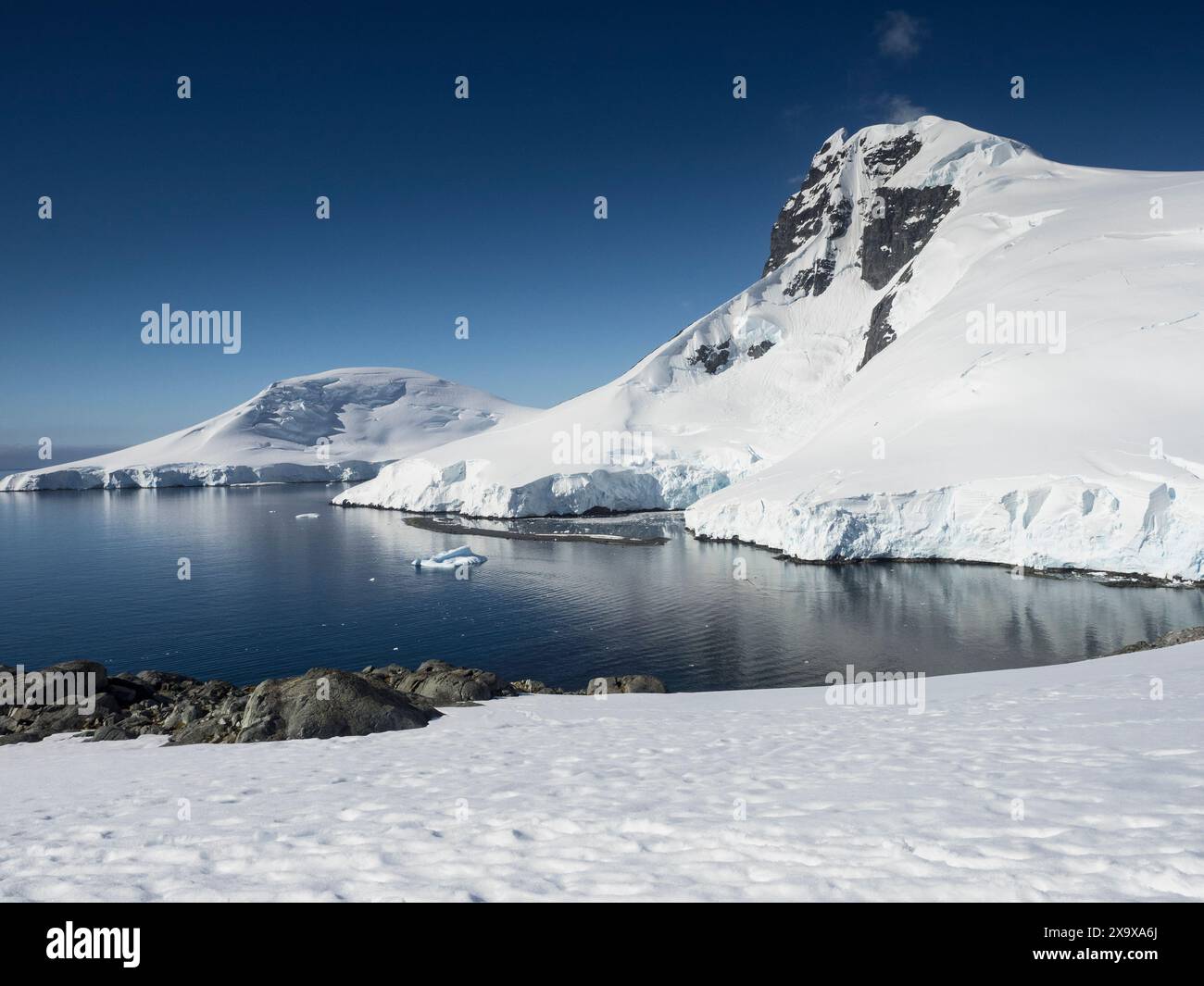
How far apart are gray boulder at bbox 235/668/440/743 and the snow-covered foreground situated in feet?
2.26

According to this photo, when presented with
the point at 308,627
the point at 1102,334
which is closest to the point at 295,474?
the point at 308,627

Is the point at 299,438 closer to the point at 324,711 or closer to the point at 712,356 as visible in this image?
the point at 712,356

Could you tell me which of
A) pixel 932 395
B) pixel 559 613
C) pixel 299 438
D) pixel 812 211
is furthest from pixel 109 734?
pixel 299 438

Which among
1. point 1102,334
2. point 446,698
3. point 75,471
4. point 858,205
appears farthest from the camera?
point 75,471

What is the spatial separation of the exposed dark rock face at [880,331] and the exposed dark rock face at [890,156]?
2954 centimetres

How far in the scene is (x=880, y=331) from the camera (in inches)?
3194

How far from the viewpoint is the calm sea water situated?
23391mm

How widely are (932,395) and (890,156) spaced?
230 ft

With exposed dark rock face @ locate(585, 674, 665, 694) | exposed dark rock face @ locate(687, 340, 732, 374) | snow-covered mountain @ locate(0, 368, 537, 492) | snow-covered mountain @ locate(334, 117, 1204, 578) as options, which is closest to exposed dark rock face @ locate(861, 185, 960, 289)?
snow-covered mountain @ locate(334, 117, 1204, 578)
